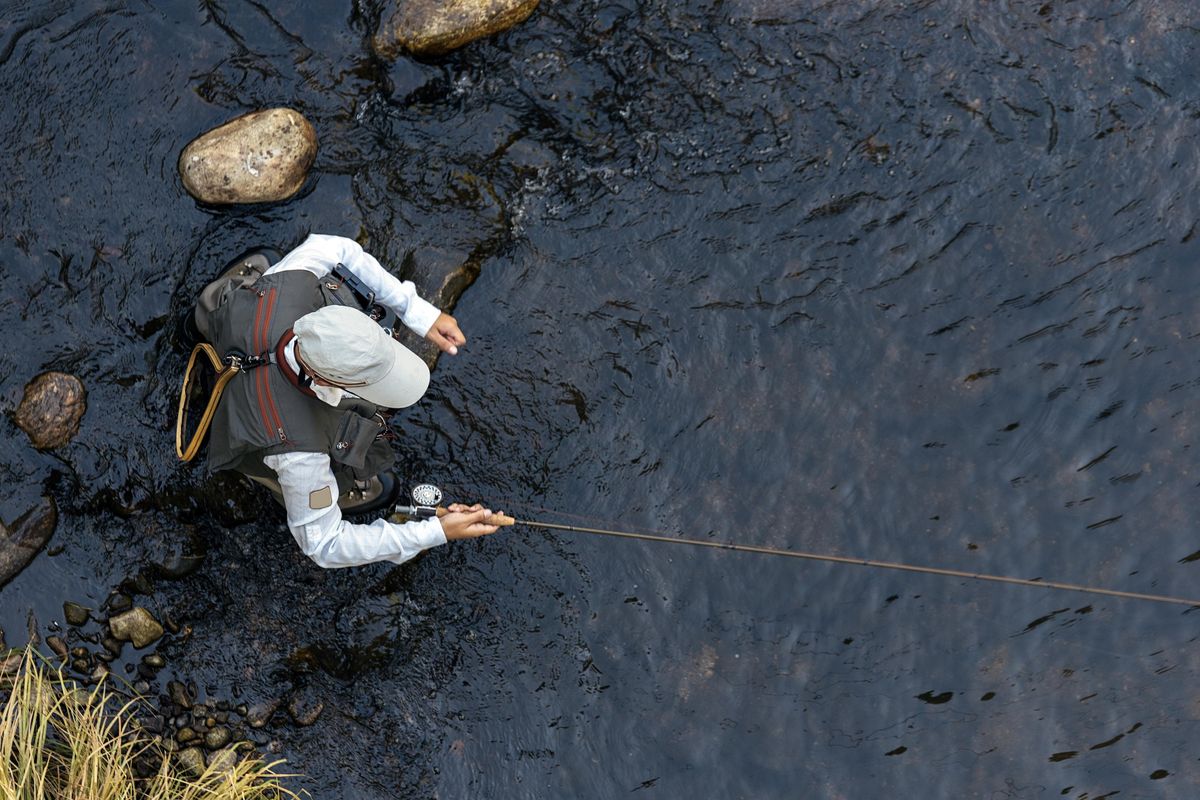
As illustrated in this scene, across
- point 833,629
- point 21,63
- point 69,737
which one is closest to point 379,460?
point 69,737

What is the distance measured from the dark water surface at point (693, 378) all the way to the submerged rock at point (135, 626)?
0.25ft

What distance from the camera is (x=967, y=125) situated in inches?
209

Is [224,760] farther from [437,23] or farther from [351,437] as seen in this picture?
[437,23]

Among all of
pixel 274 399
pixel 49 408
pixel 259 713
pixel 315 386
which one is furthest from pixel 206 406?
pixel 259 713

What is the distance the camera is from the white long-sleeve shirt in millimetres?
4039

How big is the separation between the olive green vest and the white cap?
0.17 metres

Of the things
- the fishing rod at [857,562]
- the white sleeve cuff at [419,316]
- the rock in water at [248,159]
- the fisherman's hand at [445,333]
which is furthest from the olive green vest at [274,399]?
the rock in water at [248,159]

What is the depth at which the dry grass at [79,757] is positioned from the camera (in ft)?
14.4

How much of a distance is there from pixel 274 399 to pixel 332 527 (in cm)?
64

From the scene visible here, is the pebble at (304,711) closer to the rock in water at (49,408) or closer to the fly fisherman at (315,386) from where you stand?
the fly fisherman at (315,386)

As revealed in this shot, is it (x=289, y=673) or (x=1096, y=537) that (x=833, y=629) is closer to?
(x=1096, y=537)

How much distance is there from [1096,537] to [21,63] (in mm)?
6164

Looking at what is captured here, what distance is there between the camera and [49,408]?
16.3 feet

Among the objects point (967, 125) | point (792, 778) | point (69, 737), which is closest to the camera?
point (69, 737)
